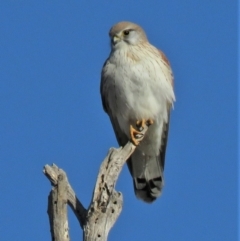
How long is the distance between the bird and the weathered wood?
1865 millimetres

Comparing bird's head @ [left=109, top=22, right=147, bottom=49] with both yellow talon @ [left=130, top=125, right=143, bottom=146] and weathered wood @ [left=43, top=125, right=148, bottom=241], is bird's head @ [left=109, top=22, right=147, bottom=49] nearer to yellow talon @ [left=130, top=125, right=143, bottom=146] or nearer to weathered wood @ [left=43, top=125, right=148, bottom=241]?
yellow talon @ [left=130, top=125, right=143, bottom=146]

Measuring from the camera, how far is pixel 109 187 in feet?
17.3

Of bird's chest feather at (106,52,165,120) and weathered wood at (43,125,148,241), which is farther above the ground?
bird's chest feather at (106,52,165,120)

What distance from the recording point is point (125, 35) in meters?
7.63

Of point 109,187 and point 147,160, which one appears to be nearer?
point 109,187

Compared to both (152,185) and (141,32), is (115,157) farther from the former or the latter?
(141,32)

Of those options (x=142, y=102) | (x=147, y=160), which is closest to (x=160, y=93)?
(x=142, y=102)

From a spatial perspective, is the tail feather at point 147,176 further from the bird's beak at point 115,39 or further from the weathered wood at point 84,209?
the weathered wood at point 84,209

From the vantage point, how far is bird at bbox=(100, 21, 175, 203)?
7195 millimetres

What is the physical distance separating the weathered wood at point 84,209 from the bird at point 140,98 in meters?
1.87

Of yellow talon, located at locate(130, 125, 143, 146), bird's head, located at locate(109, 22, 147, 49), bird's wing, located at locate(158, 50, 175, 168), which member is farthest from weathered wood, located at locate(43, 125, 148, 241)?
bird's head, located at locate(109, 22, 147, 49)

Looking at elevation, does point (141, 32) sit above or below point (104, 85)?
above

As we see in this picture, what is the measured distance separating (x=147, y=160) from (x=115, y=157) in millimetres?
2080

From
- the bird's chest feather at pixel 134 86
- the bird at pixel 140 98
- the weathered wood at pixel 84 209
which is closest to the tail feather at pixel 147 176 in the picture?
the bird at pixel 140 98
